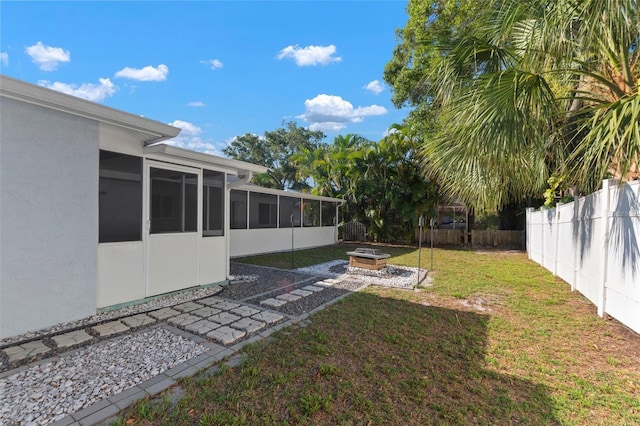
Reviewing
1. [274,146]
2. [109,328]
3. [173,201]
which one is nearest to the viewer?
[109,328]

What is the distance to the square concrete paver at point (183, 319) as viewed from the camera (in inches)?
155

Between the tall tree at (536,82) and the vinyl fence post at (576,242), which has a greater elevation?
the tall tree at (536,82)

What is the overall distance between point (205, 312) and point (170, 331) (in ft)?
2.37

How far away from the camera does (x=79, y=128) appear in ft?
12.5

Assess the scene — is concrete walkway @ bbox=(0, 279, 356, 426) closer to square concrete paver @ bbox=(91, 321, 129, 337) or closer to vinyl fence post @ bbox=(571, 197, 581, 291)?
square concrete paver @ bbox=(91, 321, 129, 337)

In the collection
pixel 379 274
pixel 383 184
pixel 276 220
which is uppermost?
pixel 383 184

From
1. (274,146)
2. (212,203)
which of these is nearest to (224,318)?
(212,203)

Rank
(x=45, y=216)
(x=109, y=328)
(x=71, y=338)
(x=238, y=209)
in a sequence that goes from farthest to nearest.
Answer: (x=238, y=209) → (x=109, y=328) → (x=45, y=216) → (x=71, y=338)

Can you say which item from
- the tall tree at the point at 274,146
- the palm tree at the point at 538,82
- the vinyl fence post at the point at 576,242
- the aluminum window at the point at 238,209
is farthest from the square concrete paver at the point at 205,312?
the tall tree at the point at 274,146

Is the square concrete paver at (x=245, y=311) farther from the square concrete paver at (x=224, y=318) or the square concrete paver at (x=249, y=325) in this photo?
the square concrete paver at (x=249, y=325)

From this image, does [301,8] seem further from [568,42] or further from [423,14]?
[568,42]

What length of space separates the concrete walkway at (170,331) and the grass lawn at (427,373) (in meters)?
0.21

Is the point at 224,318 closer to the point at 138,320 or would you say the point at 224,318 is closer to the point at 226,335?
the point at 226,335

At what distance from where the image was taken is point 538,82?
3.69 metres
